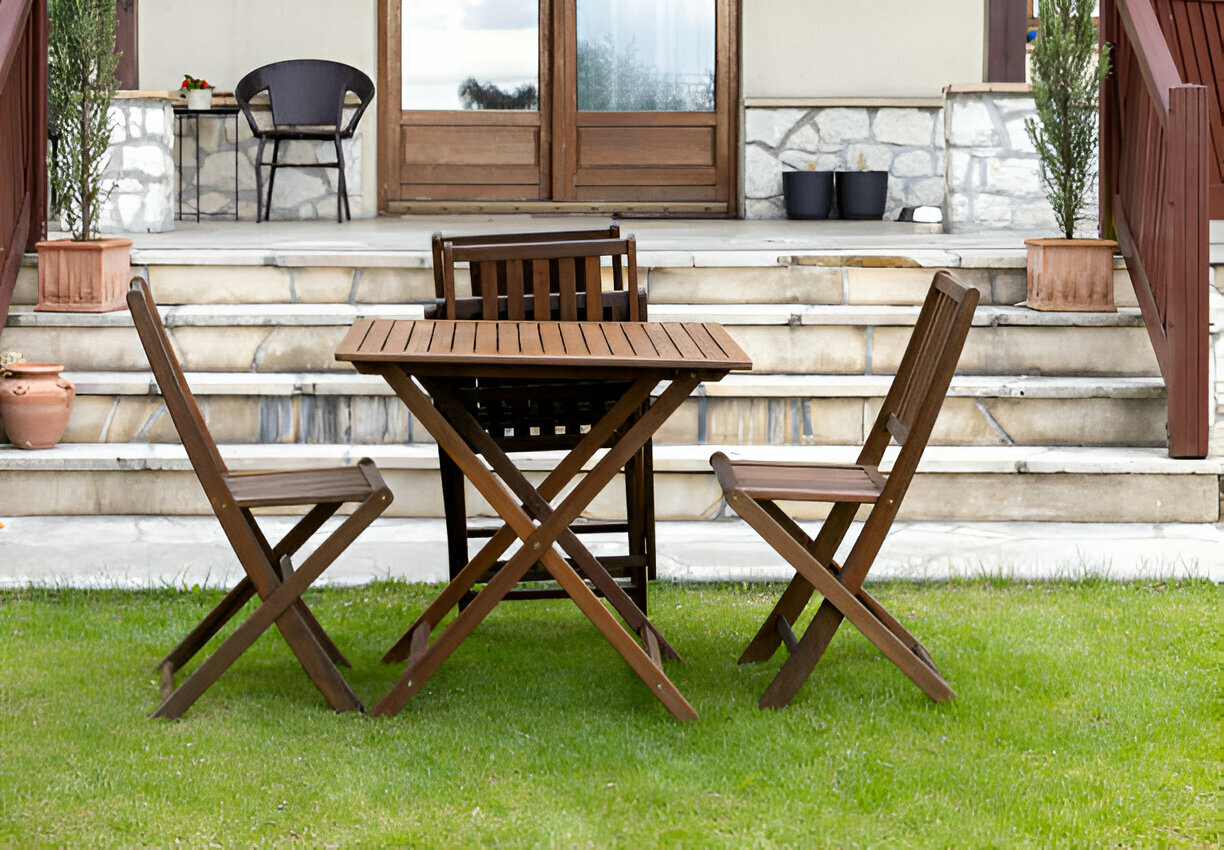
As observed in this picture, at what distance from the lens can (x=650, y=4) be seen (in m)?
9.18

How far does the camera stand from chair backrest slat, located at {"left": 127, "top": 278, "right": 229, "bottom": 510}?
2688 mm

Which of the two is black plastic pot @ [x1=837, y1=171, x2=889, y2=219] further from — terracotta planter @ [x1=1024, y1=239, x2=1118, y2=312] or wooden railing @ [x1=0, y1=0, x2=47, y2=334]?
wooden railing @ [x1=0, y1=0, x2=47, y2=334]

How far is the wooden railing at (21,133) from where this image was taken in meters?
4.79

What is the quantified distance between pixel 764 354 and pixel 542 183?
4560mm

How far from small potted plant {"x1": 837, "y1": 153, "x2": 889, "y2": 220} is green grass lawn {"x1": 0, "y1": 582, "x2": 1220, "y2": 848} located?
18.0ft

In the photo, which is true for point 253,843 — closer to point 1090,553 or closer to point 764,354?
point 1090,553

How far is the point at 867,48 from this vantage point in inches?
353

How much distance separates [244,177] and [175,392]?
6229 millimetres

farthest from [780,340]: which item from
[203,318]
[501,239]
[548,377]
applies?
[548,377]

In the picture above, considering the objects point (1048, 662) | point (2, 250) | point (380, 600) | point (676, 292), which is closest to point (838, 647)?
point (1048, 662)

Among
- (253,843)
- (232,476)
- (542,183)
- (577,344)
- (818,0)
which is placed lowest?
(253,843)

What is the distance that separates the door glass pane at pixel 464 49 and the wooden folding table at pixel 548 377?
643 centimetres

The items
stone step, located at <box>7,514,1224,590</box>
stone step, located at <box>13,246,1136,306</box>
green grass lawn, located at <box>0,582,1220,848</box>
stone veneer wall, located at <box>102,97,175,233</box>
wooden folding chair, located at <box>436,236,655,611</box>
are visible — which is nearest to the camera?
green grass lawn, located at <box>0,582,1220,848</box>

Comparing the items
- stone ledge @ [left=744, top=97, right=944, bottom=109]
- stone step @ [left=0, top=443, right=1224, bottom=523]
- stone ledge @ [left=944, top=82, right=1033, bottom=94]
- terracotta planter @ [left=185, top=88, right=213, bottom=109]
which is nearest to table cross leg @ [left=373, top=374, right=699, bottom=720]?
stone step @ [left=0, top=443, right=1224, bottom=523]
